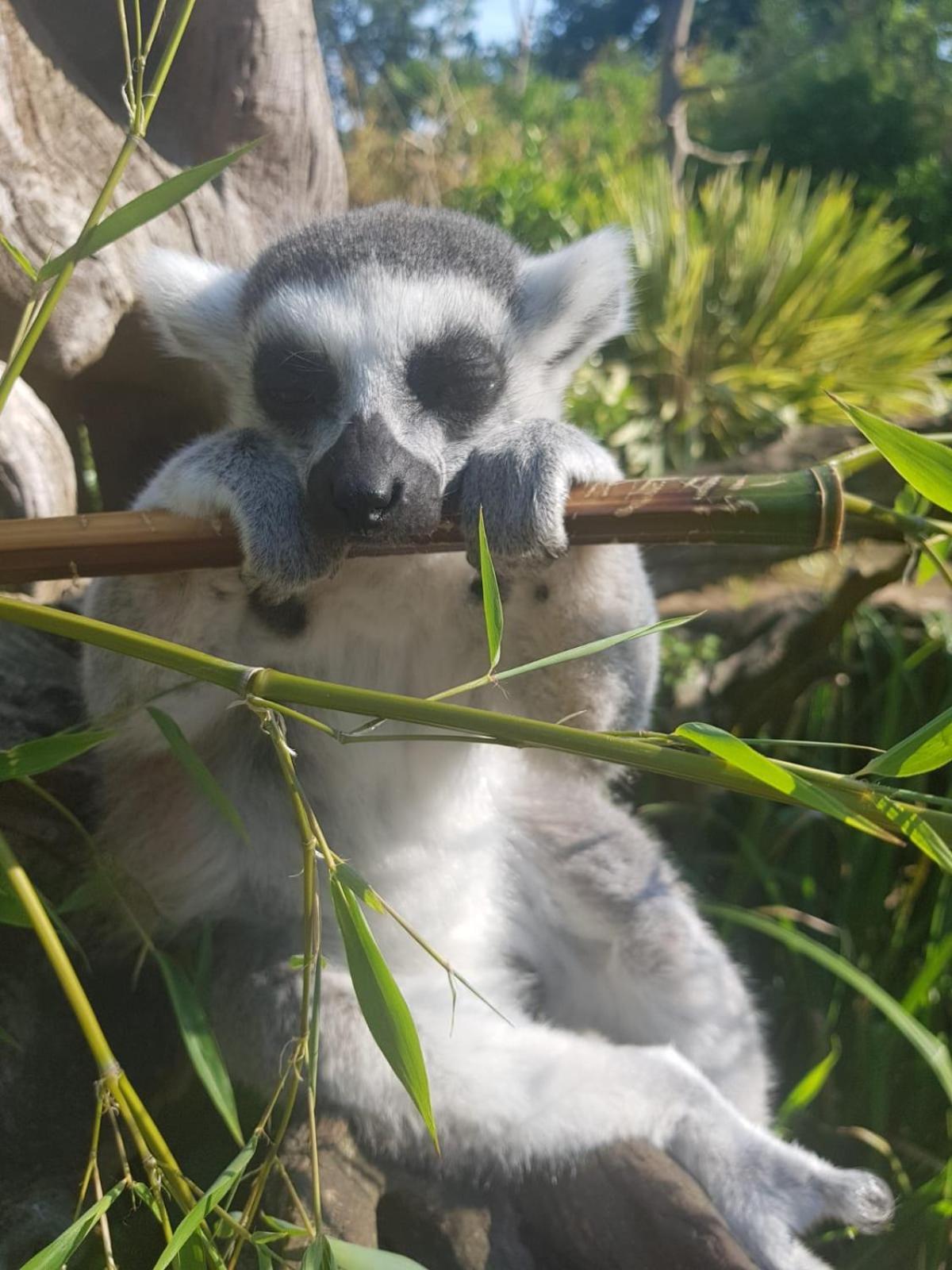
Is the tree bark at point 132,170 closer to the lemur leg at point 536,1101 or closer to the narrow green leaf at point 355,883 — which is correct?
the lemur leg at point 536,1101

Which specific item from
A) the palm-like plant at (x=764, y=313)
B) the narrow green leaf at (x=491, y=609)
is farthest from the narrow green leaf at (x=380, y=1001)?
the palm-like plant at (x=764, y=313)

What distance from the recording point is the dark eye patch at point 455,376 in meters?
1.57

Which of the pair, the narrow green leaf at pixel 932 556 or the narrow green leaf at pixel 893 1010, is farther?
the narrow green leaf at pixel 893 1010

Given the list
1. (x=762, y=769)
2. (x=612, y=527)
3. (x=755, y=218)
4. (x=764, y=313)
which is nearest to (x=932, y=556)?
(x=612, y=527)

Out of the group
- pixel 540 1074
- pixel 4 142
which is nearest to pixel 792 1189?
pixel 540 1074

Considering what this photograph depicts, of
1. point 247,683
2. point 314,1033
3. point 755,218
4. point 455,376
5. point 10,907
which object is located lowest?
point 314,1033

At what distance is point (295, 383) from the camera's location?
5.25 feet

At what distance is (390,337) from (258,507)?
14.4 inches

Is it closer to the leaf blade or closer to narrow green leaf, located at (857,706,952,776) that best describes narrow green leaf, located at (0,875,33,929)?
the leaf blade

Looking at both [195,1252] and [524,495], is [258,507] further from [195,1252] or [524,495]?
[195,1252]

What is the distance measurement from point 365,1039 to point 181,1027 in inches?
13.0

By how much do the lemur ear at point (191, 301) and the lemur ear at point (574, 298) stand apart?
0.51 metres

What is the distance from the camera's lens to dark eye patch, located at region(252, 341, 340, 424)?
1.57 m

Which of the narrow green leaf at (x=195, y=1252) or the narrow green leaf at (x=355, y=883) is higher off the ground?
the narrow green leaf at (x=355, y=883)
